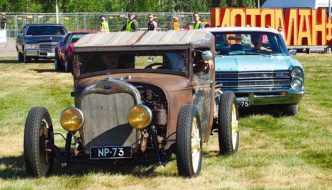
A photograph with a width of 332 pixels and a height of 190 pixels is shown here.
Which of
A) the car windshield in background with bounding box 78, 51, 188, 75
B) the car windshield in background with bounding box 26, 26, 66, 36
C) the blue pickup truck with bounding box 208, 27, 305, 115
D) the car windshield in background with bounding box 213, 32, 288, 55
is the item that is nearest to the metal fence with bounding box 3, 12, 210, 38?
the car windshield in background with bounding box 26, 26, 66, 36

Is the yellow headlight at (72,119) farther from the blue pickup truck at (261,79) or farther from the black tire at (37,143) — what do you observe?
the blue pickup truck at (261,79)

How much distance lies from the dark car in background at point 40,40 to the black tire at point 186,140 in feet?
69.6

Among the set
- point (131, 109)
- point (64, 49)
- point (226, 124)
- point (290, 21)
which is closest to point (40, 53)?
point (64, 49)

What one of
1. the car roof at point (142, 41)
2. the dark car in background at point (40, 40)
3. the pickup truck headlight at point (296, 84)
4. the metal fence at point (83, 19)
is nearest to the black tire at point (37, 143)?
the car roof at point (142, 41)

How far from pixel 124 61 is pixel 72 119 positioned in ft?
4.08

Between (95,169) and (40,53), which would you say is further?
(40,53)

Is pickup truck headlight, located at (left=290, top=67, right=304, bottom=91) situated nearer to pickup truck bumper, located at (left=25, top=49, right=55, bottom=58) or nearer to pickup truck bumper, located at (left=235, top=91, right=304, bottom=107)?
pickup truck bumper, located at (left=235, top=91, right=304, bottom=107)

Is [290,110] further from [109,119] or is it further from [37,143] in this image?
[37,143]

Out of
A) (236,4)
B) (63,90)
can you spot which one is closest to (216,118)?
(63,90)

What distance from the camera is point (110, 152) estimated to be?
8.51 m

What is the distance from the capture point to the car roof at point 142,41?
365 inches

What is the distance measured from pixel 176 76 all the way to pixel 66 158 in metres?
1.51

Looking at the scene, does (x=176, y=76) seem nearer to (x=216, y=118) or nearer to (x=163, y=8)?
(x=216, y=118)

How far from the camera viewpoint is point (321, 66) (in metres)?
27.2
